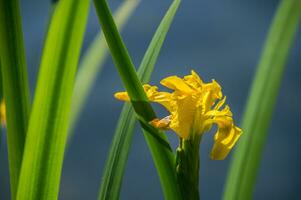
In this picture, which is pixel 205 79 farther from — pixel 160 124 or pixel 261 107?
pixel 160 124

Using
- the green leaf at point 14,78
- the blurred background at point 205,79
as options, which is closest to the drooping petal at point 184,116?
the green leaf at point 14,78

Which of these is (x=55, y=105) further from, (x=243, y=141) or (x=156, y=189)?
(x=156, y=189)

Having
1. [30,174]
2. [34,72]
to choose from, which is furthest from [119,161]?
[34,72]

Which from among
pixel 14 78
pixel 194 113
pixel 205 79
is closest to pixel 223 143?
pixel 194 113

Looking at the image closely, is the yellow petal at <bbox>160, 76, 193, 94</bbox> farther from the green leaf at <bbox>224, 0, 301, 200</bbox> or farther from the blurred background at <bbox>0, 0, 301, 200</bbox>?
the blurred background at <bbox>0, 0, 301, 200</bbox>

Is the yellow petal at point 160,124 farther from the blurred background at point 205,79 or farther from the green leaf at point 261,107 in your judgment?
the blurred background at point 205,79

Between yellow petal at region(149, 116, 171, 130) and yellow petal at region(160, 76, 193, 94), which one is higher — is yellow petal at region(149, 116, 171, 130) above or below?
below

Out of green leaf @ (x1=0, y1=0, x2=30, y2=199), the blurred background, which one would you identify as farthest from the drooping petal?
the blurred background
